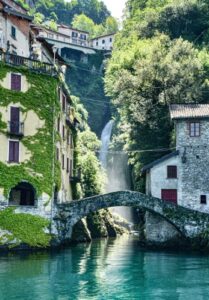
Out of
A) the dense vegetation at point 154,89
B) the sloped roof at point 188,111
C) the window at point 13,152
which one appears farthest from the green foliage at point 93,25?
the window at point 13,152

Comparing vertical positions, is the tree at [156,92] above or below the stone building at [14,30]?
below

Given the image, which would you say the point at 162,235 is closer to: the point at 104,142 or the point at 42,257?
the point at 42,257

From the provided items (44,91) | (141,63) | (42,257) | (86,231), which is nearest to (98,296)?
(42,257)

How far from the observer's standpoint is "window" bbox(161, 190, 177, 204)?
146 feet

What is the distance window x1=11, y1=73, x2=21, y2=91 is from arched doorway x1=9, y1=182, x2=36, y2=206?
28.5ft

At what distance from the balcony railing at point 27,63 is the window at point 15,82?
0.93 m

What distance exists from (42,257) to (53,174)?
8514 millimetres

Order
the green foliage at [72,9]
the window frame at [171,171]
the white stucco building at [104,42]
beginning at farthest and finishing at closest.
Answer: the green foliage at [72,9]
the white stucco building at [104,42]
the window frame at [171,171]

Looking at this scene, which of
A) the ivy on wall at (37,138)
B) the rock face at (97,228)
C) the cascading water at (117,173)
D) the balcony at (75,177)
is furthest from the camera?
the cascading water at (117,173)

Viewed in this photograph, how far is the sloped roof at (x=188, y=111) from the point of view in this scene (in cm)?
4416

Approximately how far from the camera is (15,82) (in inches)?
1631

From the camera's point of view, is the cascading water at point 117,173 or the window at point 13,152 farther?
the cascading water at point 117,173

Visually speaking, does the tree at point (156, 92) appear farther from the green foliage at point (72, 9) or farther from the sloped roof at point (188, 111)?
the green foliage at point (72, 9)

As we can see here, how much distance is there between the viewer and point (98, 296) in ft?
78.7
